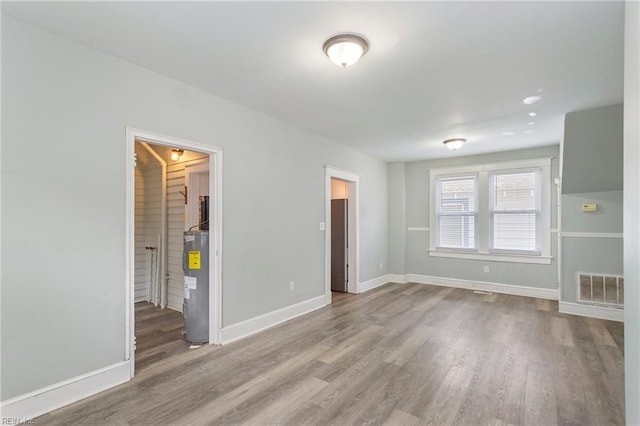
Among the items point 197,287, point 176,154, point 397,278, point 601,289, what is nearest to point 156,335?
point 197,287

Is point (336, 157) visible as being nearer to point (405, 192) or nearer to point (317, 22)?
point (405, 192)

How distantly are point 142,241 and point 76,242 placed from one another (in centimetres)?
312

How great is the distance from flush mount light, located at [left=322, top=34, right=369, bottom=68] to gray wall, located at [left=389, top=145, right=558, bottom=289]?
4.59 metres

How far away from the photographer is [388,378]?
2631 mm

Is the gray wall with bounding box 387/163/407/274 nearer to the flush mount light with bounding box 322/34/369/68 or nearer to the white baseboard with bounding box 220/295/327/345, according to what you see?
the white baseboard with bounding box 220/295/327/345

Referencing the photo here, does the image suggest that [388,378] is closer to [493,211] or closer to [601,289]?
[601,289]

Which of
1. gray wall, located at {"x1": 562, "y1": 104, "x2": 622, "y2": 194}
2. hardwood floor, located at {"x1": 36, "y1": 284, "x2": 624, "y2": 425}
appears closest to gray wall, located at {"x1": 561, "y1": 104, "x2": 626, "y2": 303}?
gray wall, located at {"x1": 562, "y1": 104, "x2": 622, "y2": 194}

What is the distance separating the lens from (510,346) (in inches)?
130

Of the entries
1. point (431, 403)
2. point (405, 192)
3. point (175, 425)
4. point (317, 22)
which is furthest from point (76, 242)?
point (405, 192)

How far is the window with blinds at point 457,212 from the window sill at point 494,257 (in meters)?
→ 0.13

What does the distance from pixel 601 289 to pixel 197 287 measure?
543 cm

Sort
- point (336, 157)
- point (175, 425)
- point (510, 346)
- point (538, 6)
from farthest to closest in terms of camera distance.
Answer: point (336, 157) → point (510, 346) → point (175, 425) → point (538, 6)

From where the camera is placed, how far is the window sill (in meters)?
5.36

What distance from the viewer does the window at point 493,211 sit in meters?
5.38
